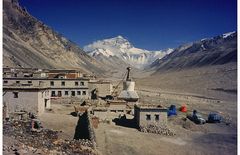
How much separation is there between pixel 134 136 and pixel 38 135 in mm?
7269

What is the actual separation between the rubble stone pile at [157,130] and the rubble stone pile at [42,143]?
7776 mm

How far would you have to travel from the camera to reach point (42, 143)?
17938 millimetres

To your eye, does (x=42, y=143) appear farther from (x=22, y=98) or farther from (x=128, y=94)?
(x=128, y=94)

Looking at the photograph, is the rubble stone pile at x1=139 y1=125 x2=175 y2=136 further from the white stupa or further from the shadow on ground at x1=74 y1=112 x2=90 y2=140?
the white stupa

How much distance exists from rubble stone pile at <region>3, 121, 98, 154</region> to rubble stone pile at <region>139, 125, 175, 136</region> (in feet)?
25.5

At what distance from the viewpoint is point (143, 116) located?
2855 centimetres

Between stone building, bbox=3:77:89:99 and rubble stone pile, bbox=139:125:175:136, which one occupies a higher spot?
stone building, bbox=3:77:89:99

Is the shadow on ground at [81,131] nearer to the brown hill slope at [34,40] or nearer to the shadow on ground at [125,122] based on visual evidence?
the shadow on ground at [125,122]

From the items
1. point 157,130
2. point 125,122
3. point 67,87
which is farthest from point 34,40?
point 157,130

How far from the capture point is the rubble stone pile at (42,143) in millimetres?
15789

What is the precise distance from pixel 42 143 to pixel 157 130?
11963 mm

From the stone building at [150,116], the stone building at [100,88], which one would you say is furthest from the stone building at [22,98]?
the stone building at [100,88]

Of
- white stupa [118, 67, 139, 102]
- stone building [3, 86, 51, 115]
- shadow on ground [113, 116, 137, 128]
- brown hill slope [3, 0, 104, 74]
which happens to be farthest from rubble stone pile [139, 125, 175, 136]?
brown hill slope [3, 0, 104, 74]

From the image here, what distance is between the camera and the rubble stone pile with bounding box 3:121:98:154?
15.8 m
